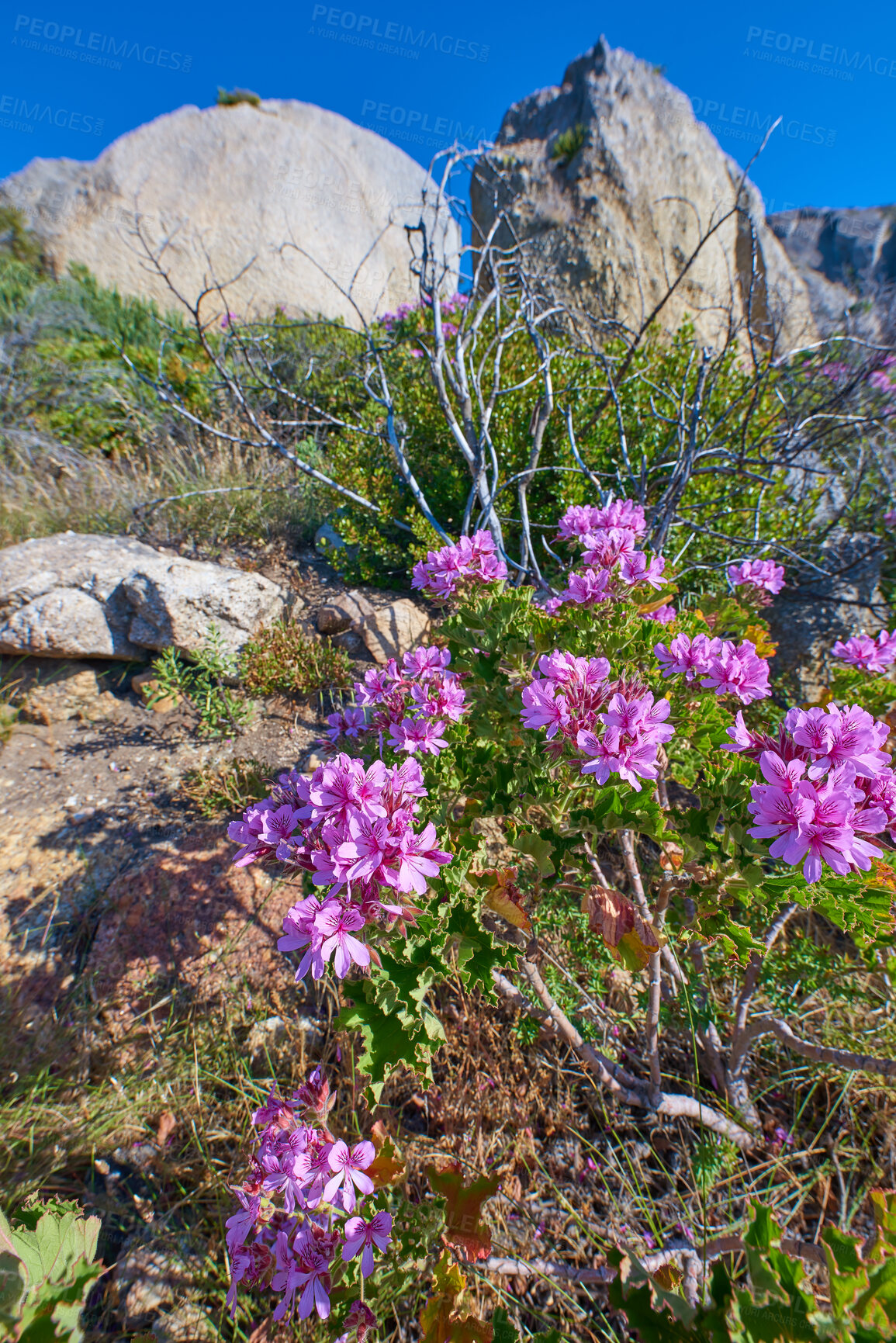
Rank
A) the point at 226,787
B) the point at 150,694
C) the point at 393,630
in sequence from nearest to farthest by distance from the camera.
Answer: the point at 226,787 < the point at 150,694 < the point at 393,630

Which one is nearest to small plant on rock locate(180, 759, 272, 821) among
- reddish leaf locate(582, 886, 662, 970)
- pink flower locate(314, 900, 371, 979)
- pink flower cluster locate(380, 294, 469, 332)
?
pink flower locate(314, 900, 371, 979)

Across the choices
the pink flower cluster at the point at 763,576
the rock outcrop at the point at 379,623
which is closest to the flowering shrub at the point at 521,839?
the pink flower cluster at the point at 763,576

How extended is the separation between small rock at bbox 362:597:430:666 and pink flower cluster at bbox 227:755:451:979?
2345mm

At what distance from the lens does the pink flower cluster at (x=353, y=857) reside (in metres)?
1.17

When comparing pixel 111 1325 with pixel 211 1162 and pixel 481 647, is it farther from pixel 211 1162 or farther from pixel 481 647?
pixel 481 647

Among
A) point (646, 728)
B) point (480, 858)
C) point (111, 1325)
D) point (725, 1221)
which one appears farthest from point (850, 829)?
point (111, 1325)

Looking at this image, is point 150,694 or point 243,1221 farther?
point 150,694

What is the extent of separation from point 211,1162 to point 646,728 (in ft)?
6.70

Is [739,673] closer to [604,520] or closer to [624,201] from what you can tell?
[604,520]

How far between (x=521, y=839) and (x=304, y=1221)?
1.11 m

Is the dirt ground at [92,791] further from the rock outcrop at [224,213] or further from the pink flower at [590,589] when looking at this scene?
the rock outcrop at [224,213]

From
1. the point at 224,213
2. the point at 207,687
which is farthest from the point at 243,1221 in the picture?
the point at 224,213

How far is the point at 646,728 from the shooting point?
1.33 meters

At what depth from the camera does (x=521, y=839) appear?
1.60 metres
